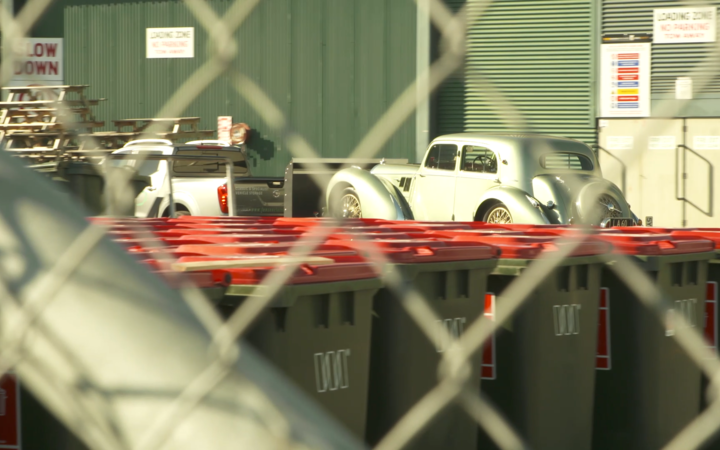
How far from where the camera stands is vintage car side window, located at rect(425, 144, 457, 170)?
462 inches

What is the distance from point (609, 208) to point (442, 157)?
251cm

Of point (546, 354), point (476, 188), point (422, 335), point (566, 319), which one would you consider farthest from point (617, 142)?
point (422, 335)

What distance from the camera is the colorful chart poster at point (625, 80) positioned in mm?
16625

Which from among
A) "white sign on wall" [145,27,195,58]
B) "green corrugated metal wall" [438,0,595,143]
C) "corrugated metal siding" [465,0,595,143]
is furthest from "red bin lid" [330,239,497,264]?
"green corrugated metal wall" [438,0,595,143]

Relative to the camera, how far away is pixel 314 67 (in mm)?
19062

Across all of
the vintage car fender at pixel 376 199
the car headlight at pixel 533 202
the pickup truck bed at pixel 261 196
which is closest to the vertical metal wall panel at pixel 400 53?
the pickup truck bed at pixel 261 196

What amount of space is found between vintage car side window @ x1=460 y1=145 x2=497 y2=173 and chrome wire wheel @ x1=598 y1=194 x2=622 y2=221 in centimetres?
161

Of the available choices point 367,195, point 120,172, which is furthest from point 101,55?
point 120,172

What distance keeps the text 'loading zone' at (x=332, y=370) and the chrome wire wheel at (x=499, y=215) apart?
7.81m

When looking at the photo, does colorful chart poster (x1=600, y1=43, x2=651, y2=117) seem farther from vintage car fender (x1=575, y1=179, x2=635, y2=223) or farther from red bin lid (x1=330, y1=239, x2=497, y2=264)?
vintage car fender (x1=575, y1=179, x2=635, y2=223)

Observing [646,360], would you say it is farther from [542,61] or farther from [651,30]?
[542,61]

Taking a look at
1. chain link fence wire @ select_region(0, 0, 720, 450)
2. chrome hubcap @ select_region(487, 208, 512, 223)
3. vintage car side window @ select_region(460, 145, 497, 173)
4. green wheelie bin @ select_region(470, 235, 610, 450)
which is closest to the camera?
chain link fence wire @ select_region(0, 0, 720, 450)

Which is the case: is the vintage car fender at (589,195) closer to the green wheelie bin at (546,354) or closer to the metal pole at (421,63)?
the green wheelie bin at (546,354)

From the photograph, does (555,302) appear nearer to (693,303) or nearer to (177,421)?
(693,303)
